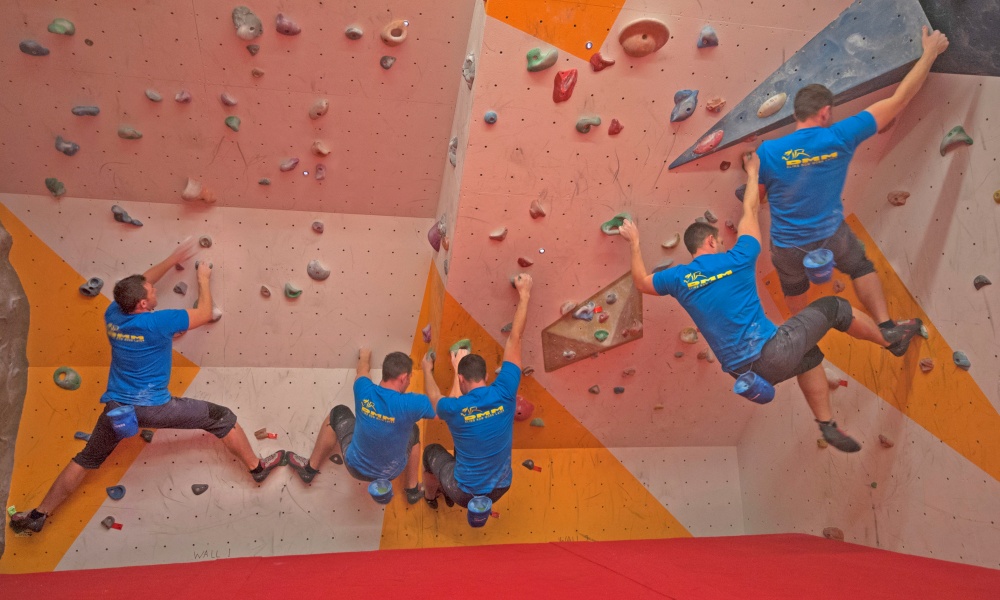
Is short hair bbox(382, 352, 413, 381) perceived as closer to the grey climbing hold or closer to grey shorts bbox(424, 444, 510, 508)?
grey shorts bbox(424, 444, 510, 508)

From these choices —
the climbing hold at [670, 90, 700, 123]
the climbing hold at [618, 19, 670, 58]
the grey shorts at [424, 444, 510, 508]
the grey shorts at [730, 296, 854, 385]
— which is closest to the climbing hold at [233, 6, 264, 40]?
the climbing hold at [618, 19, 670, 58]

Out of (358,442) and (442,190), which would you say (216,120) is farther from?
(358,442)

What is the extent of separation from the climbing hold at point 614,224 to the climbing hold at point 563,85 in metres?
0.57

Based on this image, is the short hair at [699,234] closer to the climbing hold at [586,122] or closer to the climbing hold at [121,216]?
the climbing hold at [586,122]

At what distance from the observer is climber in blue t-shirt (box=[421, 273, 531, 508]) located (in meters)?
3.08

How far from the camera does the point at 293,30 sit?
2.81m

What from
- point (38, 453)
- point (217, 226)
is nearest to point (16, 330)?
point (38, 453)

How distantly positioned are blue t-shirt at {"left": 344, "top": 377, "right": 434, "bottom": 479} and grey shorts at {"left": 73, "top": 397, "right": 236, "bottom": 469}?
596mm

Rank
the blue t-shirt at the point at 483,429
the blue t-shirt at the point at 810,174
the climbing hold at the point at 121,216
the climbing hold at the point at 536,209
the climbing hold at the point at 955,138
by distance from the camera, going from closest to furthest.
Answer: the blue t-shirt at the point at 810,174, the climbing hold at the point at 955,138, the climbing hold at the point at 536,209, the blue t-shirt at the point at 483,429, the climbing hold at the point at 121,216

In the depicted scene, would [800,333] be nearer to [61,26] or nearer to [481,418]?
[481,418]

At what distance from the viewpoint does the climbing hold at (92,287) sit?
3244 mm

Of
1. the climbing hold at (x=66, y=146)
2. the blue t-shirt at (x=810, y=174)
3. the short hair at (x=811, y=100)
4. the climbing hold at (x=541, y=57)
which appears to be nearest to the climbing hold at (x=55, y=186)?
the climbing hold at (x=66, y=146)

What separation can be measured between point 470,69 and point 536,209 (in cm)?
61

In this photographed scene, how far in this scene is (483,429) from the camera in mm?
3104
